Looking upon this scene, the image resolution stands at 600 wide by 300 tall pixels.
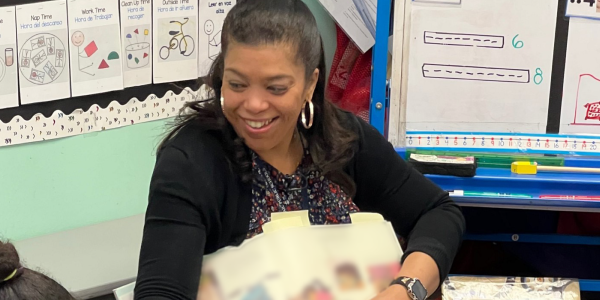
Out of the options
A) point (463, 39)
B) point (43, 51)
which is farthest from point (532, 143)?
point (43, 51)

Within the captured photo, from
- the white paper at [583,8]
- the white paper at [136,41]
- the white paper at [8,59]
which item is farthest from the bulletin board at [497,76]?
the white paper at [8,59]

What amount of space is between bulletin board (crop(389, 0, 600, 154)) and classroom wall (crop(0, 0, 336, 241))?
771mm

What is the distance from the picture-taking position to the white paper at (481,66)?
5.76 ft

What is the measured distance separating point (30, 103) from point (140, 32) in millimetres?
364

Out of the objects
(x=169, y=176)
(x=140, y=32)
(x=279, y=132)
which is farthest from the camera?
(x=140, y=32)

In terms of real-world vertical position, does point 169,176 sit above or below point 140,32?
below

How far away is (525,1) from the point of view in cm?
175

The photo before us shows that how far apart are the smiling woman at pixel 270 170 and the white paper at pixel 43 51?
27.5 inches

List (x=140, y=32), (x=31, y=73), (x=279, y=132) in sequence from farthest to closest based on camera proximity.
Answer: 1. (x=140, y=32)
2. (x=31, y=73)
3. (x=279, y=132)

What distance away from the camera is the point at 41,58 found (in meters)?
1.72

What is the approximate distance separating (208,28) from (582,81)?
3.54 ft

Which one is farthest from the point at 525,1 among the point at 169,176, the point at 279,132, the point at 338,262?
the point at 169,176

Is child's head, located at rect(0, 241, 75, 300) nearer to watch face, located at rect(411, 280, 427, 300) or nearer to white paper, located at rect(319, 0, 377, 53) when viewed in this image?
watch face, located at rect(411, 280, 427, 300)

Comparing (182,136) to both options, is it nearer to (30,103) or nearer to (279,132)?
(279,132)
